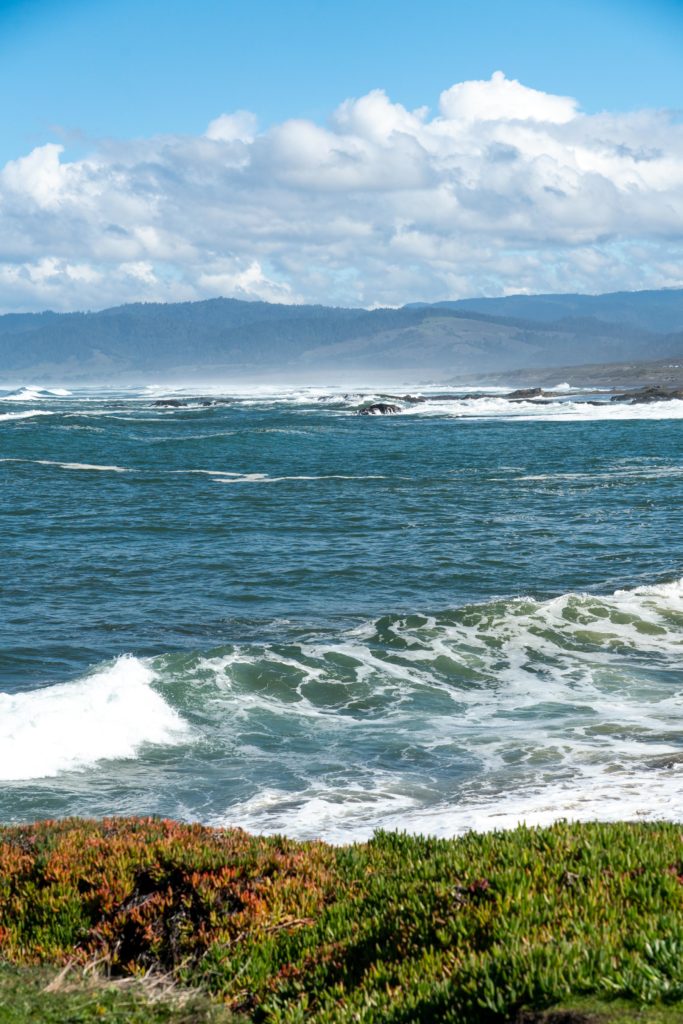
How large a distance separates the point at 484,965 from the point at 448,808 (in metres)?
5.67

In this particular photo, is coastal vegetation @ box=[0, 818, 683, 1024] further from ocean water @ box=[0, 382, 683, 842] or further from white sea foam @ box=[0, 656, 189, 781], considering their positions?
white sea foam @ box=[0, 656, 189, 781]

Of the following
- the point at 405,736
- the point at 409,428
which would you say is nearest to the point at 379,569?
the point at 405,736

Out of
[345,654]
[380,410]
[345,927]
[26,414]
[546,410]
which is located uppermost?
[26,414]

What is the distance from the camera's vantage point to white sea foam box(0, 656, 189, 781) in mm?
12938

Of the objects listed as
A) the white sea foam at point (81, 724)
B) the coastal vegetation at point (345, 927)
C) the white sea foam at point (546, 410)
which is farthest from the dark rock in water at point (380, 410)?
the coastal vegetation at point (345, 927)

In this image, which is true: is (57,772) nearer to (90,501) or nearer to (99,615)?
(99,615)

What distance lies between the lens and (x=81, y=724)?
1370 centimetres

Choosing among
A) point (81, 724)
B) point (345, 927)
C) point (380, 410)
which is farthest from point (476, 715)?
point (380, 410)

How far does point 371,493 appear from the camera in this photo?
123 ft

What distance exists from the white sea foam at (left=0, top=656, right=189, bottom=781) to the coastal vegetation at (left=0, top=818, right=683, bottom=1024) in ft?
17.5

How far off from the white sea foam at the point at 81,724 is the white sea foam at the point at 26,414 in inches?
3095

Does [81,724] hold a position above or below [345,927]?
below

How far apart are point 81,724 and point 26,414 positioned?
88453 millimetres

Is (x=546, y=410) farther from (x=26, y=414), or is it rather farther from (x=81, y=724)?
(x=81, y=724)
